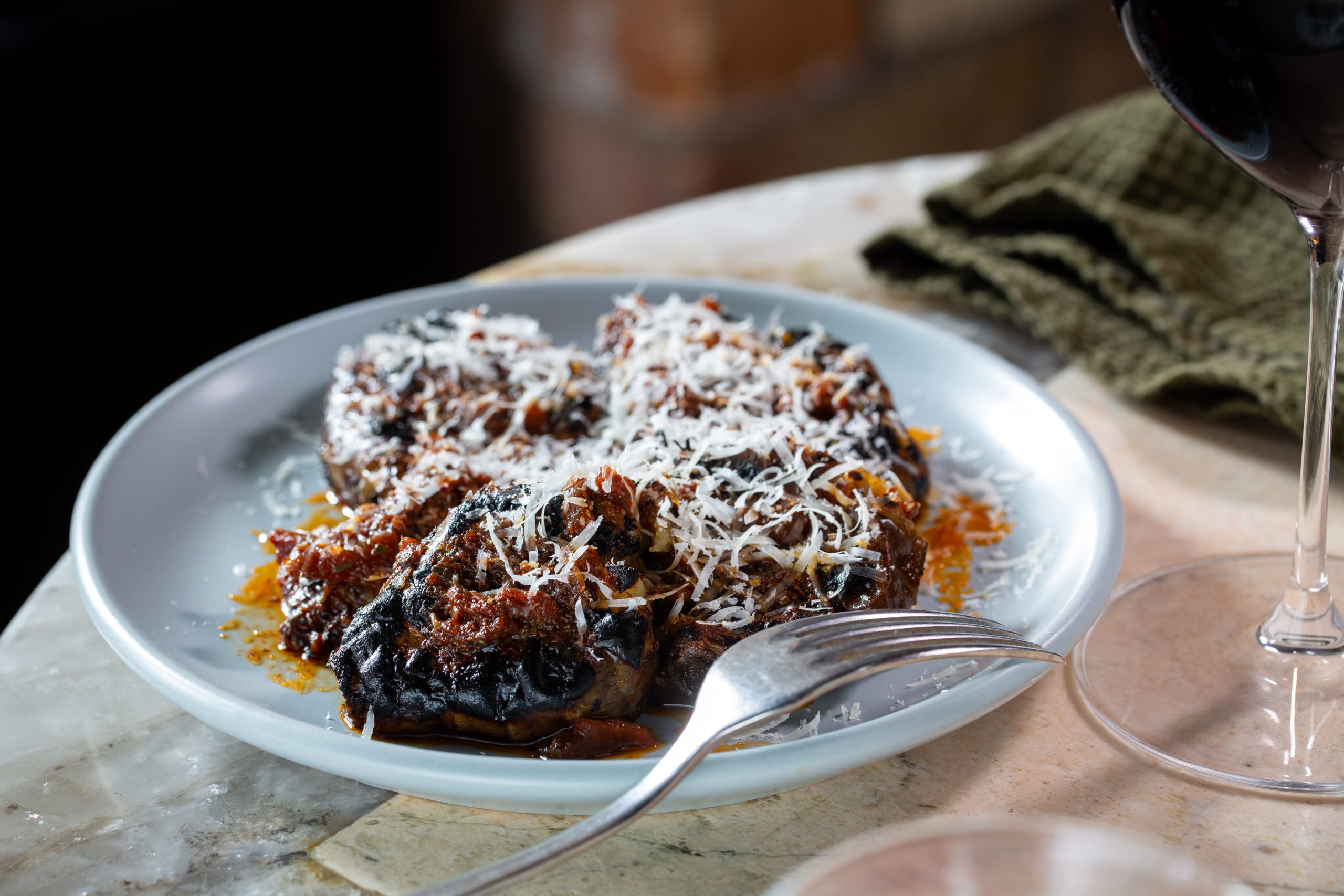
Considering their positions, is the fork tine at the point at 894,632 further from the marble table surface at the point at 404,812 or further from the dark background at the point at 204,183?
the dark background at the point at 204,183

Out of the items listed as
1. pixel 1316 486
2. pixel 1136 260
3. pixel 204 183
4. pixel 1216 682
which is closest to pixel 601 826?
pixel 1216 682

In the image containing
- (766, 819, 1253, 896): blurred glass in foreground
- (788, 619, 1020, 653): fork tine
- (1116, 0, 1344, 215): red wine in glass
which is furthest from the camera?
(788, 619, 1020, 653): fork tine

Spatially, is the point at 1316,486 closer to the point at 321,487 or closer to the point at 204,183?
the point at 321,487

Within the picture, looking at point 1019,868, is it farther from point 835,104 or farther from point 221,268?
point 835,104

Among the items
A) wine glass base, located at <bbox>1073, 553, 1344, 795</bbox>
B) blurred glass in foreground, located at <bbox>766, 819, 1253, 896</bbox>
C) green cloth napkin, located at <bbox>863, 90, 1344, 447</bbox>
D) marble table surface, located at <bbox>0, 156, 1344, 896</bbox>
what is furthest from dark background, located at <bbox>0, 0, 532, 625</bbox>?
blurred glass in foreground, located at <bbox>766, 819, 1253, 896</bbox>

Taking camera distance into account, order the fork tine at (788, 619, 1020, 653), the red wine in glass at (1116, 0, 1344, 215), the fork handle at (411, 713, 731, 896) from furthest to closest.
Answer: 1. the fork tine at (788, 619, 1020, 653)
2. the red wine in glass at (1116, 0, 1344, 215)
3. the fork handle at (411, 713, 731, 896)

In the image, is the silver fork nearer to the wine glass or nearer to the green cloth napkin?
the wine glass

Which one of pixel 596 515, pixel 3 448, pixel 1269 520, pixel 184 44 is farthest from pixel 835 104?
pixel 596 515
